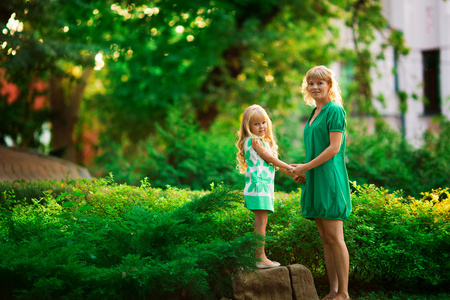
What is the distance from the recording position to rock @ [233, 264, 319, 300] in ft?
13.3

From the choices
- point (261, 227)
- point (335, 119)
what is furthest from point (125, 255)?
point (335, 119)

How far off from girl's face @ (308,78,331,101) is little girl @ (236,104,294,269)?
19.6 inches

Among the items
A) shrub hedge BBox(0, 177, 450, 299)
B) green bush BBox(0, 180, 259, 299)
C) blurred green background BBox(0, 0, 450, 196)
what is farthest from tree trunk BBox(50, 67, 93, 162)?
green bush BBox(0, 180, 259, 299)

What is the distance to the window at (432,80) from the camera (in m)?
19.4

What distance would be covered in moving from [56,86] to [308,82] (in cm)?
1417

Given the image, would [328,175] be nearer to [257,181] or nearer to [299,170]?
[299,170]

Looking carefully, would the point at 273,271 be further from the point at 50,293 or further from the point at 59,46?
the point at 59,46

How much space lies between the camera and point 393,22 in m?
19.6

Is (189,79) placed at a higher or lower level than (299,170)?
higher

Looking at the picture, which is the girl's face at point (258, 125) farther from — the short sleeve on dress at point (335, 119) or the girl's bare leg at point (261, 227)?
the girl's bare leg at point (261, 227)

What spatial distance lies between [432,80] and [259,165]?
18.0 meters

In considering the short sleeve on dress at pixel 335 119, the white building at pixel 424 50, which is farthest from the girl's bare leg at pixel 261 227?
the white building at pixel 424 50

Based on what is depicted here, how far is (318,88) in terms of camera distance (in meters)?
4.21

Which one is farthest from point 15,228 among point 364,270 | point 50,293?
point 364,270
